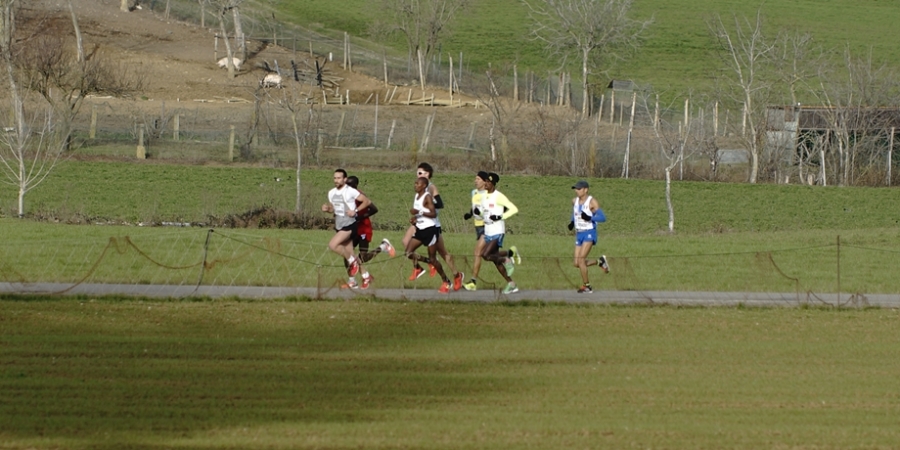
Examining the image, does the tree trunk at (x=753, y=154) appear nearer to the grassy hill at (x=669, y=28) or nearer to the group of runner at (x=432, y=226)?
the grassy hill at (x=669, y=28)

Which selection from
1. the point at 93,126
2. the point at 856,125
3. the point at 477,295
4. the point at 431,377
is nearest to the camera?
the point at 431,377

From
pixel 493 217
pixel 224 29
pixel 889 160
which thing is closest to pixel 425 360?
pixel 493 217

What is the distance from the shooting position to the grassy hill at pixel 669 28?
76.4m

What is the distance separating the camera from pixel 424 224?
16.8 meters

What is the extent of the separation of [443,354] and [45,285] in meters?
7.24

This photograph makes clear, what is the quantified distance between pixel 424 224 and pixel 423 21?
5218 centimetres

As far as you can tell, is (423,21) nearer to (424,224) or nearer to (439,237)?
(439,237)

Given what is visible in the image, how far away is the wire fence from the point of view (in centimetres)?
1747

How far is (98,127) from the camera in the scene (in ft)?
151

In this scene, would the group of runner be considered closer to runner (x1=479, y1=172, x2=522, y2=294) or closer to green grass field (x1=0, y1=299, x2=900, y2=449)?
runner (x1=479, y1=172, x2=522, y2=294)

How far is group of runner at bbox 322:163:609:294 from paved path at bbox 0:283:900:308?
0.33 meters

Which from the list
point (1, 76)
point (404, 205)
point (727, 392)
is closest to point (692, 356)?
point (727, 392)

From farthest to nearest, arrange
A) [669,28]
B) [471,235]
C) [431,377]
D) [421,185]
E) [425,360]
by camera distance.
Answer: [669,28] → [471,235] → [421,185] → [425,360] → [431,377]

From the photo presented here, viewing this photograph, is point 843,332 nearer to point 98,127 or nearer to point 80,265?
point 80,265
